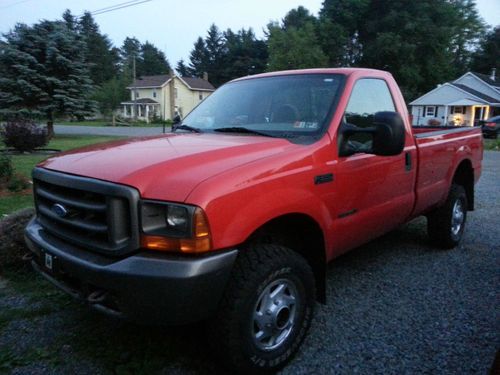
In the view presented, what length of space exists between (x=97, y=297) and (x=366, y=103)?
258 centimetres

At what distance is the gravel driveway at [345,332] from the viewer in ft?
8.83

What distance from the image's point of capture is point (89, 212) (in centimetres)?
232

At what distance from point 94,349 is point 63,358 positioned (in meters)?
0.19

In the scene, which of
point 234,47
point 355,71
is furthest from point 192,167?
point 234,47

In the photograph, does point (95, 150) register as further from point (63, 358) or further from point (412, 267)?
point (412, 267)

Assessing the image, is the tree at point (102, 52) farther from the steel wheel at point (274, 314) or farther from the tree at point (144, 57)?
the steel wheel at point (274, 314)

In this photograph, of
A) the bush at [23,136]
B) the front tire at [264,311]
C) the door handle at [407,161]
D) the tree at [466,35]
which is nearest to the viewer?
the front tire at [264,311]

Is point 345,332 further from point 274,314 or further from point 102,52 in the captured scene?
point 102,52

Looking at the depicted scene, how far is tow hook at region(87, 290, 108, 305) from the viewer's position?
7.25 feet

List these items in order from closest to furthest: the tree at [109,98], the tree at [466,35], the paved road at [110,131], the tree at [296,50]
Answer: the paved road at [110,131] < the tree at [296,50] < the tree at [109,98] < the tree at [466,35]

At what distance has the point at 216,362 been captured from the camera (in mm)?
2531

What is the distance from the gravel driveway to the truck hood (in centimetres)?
122

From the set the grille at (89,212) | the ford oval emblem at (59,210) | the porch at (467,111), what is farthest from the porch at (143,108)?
the ford oval emblem at (59,210)

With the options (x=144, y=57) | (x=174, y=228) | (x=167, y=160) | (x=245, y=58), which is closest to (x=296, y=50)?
(x=245, y=58)
